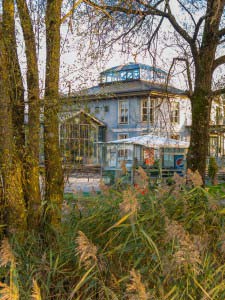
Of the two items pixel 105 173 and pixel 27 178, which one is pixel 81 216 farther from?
pixel 105 173

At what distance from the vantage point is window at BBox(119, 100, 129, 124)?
2831 centimetres

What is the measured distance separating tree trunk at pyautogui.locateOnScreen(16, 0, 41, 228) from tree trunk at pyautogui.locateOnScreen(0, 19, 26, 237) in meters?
0.13

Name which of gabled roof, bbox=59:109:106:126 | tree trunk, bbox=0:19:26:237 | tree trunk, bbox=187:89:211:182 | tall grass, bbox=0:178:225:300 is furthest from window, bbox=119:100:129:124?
tall grass, bbox=0:178:225:300

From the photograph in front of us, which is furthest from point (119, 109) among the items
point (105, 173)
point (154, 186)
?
point (154, 186)

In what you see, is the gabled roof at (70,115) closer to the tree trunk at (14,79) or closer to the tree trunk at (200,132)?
the tree trunk at (14,79)

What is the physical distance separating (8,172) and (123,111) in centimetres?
2640

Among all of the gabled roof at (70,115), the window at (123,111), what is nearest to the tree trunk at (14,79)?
the gabled roof at (70,115)

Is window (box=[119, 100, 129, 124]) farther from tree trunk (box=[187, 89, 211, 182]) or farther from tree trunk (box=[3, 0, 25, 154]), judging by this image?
tree trunk (box=[3, 0, 25, 154])

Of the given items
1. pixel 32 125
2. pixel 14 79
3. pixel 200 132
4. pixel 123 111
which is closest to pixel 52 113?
pixel 32 125

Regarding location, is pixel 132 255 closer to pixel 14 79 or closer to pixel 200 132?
pixel 14 79

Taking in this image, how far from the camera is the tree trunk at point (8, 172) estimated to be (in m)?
2.33

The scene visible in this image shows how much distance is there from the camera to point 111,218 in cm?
212

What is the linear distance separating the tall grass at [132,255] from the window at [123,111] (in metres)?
26.2

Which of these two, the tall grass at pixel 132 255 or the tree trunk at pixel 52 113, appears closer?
the tall grass at pixel 132 255
